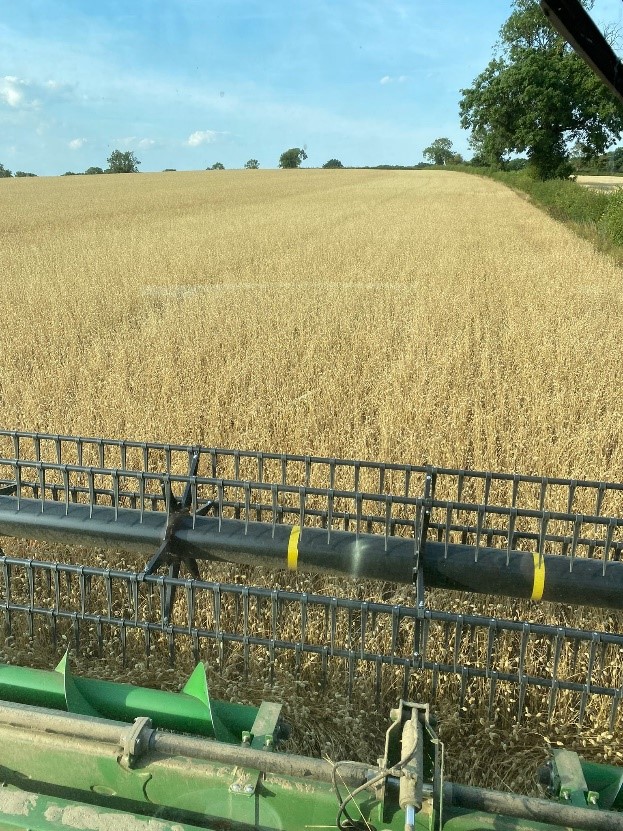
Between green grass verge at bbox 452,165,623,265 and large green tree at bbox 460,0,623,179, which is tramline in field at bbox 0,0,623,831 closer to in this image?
green grass verge at bbox 452,165,623,265

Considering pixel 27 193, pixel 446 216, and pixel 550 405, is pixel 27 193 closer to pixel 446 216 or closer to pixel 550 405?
pixel 446 216

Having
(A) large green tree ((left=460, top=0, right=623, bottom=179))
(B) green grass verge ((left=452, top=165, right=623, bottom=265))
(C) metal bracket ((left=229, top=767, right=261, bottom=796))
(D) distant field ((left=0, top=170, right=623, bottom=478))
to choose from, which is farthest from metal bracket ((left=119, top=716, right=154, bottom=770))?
(A) large green tree ((left=460, top=0, right=623, bottom=179))

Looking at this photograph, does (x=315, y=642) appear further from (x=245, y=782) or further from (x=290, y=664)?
(x=245, y=782)

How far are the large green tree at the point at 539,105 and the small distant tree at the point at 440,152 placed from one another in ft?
206

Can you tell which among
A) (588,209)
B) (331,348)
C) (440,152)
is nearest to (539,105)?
(588,209)

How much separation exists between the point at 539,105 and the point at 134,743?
34.4m

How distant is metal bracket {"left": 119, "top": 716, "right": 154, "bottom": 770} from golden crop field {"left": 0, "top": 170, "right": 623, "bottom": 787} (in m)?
0.76

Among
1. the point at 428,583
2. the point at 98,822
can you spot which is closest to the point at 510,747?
the point at 428,583

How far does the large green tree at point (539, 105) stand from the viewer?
3069 centimetres

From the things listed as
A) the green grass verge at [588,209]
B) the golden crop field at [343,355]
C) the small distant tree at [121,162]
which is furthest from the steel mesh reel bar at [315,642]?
the small distant tree at [121,162]

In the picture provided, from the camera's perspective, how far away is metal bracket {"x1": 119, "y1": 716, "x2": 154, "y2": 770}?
1.45m

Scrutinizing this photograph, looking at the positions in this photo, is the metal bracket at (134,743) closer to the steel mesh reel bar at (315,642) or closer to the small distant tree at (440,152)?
the steel mesh reel bar at (315,642)

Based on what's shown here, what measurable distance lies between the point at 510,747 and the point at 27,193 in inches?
1538

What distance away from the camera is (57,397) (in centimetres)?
450
